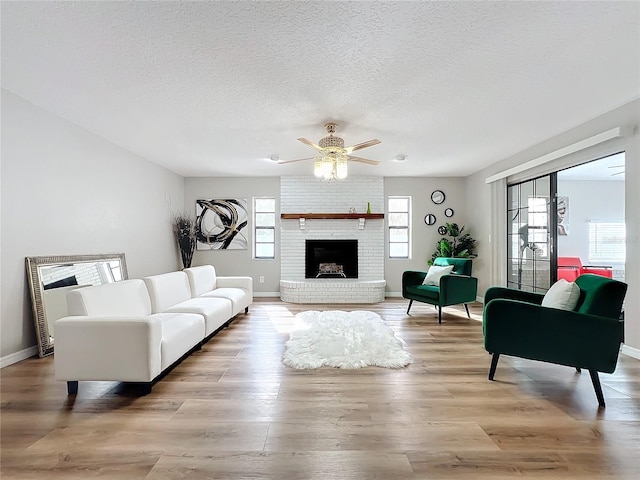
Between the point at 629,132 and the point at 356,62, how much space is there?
2832 mm

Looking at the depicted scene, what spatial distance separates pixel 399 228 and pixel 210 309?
4374 millimetres

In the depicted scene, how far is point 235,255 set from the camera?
6.46 metres

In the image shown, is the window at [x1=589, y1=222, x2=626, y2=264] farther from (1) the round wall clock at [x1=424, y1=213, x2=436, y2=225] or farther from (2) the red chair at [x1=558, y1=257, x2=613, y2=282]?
(1) the round wall clock at [x1=424, y1=213, x2=436, y2=225]

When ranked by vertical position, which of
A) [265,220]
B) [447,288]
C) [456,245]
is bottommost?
[447,288]

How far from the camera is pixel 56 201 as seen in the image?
3.34m

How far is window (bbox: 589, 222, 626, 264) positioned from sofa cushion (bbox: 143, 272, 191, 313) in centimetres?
800

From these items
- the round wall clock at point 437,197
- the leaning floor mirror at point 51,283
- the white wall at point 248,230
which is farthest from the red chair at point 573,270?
the leaning floor mirror at point 51,283

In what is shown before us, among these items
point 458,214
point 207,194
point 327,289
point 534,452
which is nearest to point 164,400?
point 534,452

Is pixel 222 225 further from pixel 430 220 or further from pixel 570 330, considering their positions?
pixel 570 330

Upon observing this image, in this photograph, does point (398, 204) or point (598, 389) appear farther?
point (398, 204)

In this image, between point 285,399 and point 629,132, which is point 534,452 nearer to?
point 285,399

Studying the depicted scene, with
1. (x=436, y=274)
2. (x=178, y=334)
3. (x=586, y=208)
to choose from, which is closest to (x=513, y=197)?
(x=436, y=274)

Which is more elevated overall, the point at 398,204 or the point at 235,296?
the point at 398,204

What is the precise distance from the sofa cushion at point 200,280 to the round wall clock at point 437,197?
4521 mm
